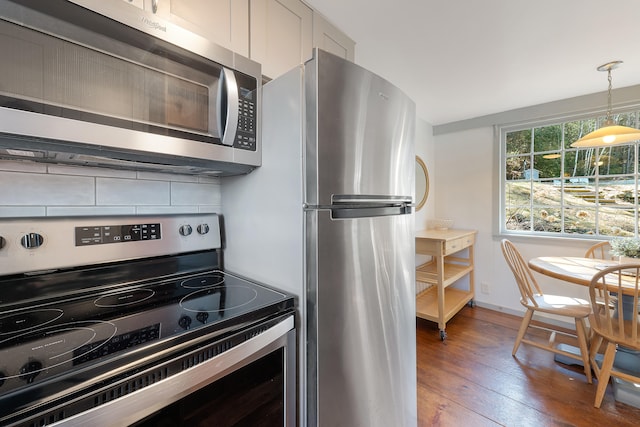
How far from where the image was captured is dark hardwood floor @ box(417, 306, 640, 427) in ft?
5.16

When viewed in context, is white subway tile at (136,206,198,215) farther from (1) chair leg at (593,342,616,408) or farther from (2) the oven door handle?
(1) chair leg at (593,342,616,408)

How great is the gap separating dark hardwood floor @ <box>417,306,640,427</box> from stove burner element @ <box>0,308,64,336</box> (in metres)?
1.78

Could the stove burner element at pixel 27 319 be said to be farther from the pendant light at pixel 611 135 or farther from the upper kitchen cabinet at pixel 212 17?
the pendant light at pixel 611 135

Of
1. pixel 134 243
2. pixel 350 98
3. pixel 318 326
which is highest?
pixel 350 98

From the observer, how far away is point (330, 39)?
5.10 ft

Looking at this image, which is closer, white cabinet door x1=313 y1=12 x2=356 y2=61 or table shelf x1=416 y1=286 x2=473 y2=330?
white cabinet door x1=313 y1=12 x2=356 y2=61

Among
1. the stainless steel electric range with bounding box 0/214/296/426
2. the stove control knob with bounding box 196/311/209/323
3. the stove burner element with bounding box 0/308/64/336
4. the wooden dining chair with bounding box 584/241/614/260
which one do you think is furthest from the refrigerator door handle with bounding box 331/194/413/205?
the wooden dining chair with bounding box 584/241/614/260

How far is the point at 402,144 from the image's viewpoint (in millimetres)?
1213

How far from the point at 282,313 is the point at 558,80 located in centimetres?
301

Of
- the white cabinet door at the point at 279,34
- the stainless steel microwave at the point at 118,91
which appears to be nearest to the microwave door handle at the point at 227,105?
the stainless steel microwave at the point at 118,91

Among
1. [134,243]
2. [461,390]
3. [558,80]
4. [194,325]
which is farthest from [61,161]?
[558,80]

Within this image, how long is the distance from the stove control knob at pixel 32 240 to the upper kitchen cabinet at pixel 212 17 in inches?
29.9

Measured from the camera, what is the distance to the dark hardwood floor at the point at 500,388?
1.57 metres

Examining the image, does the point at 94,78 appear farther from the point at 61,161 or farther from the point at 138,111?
the point at 61,161
